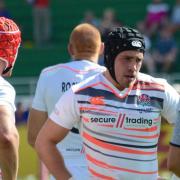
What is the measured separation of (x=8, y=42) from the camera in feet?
19.1

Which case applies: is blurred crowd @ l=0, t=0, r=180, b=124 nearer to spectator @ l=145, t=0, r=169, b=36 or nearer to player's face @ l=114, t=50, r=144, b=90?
spectator @ l=145, t=0, r=169, b=36

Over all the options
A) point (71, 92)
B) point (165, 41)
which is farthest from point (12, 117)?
point (165, 41)

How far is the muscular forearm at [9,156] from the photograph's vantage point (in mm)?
5177

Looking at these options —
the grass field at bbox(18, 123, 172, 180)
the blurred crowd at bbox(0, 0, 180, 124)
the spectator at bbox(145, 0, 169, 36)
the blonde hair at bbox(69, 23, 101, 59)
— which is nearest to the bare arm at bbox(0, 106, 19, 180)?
the blonde hair at bbox(69, 23, 101, 59)

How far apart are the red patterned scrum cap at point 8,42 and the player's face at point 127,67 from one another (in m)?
0.69

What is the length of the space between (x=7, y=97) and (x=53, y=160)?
0.61 meters

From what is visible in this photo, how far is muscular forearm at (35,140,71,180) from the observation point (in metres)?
5.62

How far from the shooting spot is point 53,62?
2022 centimetres

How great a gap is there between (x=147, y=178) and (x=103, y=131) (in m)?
0.42

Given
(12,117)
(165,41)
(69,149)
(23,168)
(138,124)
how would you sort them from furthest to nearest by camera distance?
(165,41), (23,168), (69,149), (138,124), (12,117)

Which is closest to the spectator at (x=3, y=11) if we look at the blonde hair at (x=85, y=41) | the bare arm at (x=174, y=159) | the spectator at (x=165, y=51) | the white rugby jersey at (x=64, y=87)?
the spectator at (x=165, y=51)

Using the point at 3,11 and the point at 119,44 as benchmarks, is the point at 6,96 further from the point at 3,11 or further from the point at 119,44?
the point at 3,11

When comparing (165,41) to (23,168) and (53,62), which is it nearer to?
(53,62)

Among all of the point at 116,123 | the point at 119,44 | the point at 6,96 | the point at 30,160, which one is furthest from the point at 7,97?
the point at 30,160
